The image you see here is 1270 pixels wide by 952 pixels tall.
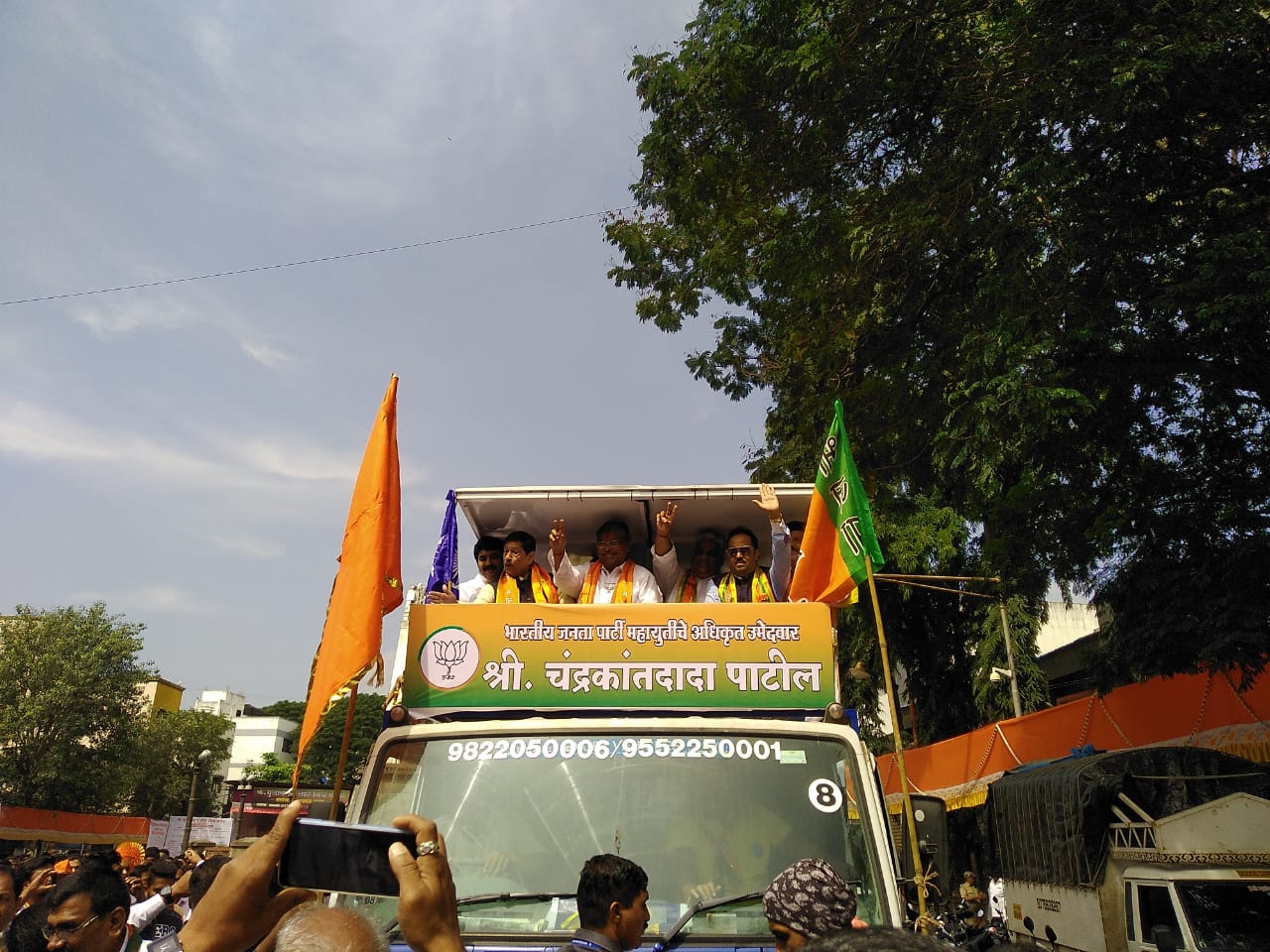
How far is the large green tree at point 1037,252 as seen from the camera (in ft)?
25.9

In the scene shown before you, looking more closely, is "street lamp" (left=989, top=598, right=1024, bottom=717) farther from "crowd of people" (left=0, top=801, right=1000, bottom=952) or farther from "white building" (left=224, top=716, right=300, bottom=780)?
"white building" (left=224, top=716, right=300, bottom=780)

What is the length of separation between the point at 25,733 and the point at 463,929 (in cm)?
3668

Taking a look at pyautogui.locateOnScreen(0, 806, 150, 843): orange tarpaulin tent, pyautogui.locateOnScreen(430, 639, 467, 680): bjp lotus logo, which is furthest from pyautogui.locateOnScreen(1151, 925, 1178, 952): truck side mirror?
pyautogui.locateOnScreen(0, 806, 150, 843): orange tarpaulin tent

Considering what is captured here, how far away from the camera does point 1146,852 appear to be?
8.41 meters

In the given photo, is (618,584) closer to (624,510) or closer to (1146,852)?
(624,510)

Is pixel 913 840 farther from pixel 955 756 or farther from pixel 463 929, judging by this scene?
pixel 955 756

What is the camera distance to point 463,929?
3.28 m

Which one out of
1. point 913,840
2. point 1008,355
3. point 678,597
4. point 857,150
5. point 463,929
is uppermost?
point 857,150

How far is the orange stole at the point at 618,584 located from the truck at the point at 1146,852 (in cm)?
390

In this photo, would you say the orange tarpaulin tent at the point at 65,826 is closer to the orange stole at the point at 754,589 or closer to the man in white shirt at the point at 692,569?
the man in white shirt at the point at 692,569

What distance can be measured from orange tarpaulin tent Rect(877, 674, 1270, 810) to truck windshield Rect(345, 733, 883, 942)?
5354 mm

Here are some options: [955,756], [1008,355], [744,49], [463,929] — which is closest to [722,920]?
[463,929]

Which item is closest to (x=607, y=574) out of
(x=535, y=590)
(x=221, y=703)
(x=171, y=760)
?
(x=535, y=590)

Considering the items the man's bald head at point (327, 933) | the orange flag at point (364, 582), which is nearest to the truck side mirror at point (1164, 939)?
the orange flag at point (364, 582)
